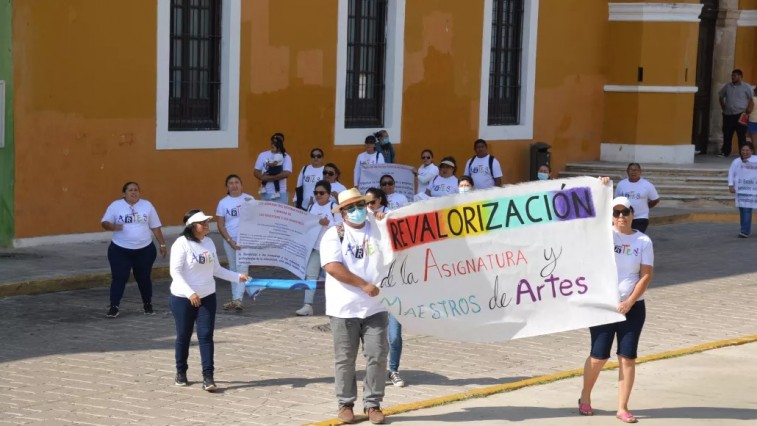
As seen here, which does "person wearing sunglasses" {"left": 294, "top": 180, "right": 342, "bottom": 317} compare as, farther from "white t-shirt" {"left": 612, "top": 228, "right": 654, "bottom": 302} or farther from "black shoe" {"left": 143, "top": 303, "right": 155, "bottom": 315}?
"white t-shirt" {"left": 612, "top": 228, "right": 654, "bottom": 302}

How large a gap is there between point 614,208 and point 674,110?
736 inches

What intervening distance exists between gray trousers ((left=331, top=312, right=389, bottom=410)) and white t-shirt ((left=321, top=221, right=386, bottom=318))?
8cm

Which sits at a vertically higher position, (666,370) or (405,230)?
(405,230)

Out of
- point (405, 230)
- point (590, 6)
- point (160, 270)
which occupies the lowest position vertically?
point (160, 270)

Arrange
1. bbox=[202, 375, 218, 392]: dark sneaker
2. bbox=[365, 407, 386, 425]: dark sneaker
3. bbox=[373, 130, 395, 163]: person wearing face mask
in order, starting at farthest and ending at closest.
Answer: bbox=[373, 130, 395, 163]: person wearing face mask < bbox=[202, 375, 218, 392]: dark sneaker < bbox=[365, 407, 386, 425]: dark sneaker

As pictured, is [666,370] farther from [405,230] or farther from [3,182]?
[3,182]

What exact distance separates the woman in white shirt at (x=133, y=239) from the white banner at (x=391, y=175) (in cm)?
548

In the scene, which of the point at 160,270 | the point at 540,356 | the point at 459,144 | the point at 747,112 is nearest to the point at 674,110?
the point at 747,112

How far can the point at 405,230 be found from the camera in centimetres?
1098

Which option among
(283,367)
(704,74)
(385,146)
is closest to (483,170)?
(385,146)

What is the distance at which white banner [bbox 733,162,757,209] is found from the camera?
77.8ft

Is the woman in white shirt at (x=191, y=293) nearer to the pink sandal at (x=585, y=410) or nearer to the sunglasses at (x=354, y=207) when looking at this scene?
the sunglasses at (x=354, y=207)

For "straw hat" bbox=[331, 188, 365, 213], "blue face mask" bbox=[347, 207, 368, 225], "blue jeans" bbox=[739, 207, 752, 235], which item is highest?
"straw hat" bbox=[331, 188, 365, 213]

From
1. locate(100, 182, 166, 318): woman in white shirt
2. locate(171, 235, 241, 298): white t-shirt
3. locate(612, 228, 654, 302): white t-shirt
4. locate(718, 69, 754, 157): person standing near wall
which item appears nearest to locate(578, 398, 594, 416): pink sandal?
locate(612, 228, 654, 302): white t-shirt
